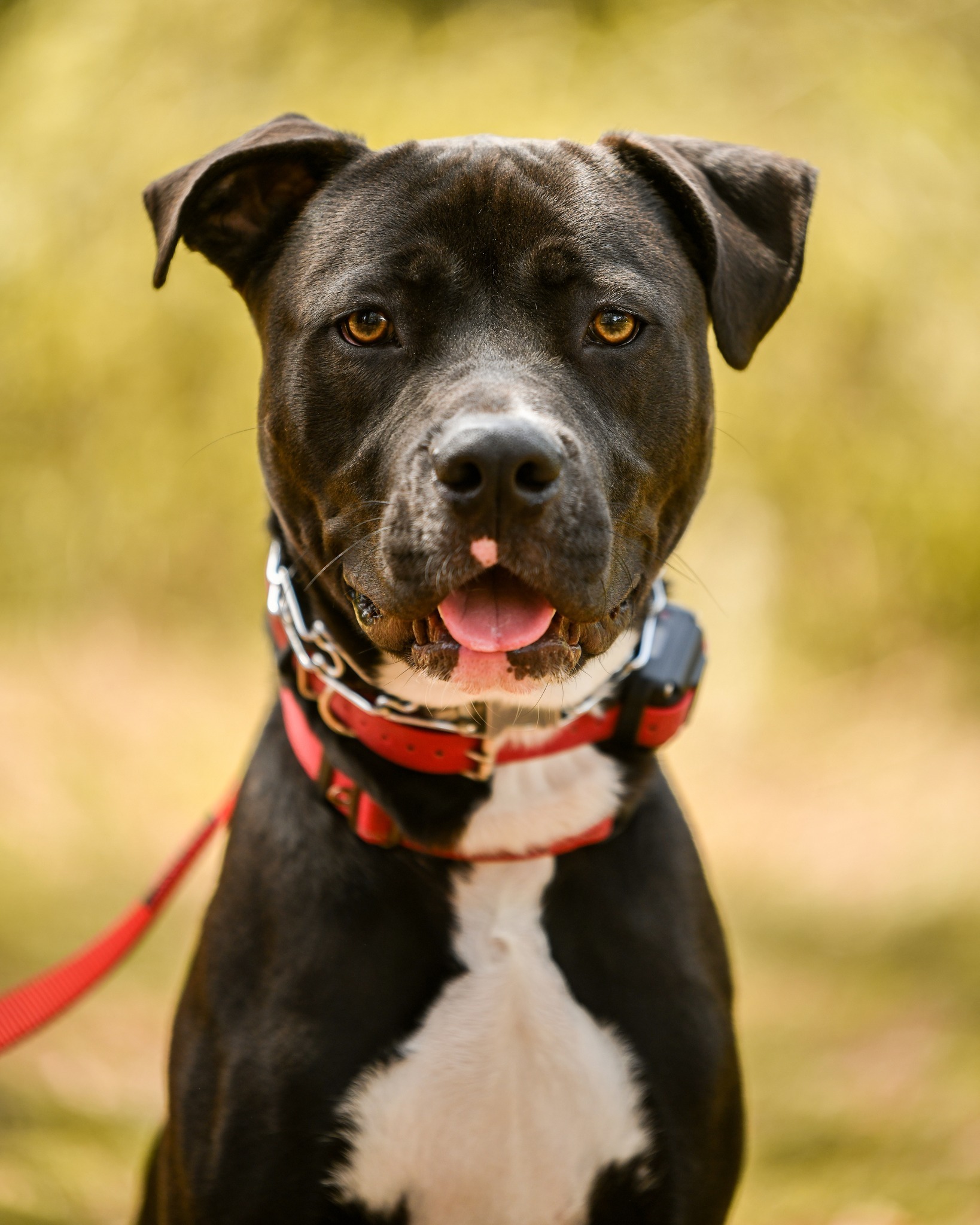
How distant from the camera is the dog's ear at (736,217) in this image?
8.13 ft

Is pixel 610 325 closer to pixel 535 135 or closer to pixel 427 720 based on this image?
pixel 427 720

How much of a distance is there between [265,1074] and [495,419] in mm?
1146

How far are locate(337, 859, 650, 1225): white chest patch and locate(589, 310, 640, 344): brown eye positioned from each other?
3.02 ft

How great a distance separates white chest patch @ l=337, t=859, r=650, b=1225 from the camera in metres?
2.29

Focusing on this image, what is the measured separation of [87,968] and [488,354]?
160cm

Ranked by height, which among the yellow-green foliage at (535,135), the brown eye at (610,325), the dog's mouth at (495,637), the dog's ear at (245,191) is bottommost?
the dog's mouth at (495,637)

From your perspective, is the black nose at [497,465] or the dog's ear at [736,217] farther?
the dog's ear at [736,217]

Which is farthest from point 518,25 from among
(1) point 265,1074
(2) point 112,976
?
(1) point 265,1074

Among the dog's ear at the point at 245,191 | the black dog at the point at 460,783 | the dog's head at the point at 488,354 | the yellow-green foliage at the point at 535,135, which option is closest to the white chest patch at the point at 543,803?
the black dog at the point at 460,783

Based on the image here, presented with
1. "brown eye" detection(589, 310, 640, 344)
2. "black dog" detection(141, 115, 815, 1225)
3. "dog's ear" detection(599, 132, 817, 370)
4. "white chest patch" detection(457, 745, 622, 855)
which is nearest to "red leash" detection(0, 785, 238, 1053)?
"black dog" detection(141, 115, 815, 1225)

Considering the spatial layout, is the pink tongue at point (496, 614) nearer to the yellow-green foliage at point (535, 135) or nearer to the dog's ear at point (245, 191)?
the dog's ear at point (245, 191)

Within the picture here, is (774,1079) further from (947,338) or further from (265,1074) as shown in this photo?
(947,338)

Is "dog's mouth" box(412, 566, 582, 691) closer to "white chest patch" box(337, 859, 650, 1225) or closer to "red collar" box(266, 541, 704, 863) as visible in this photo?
"red collar" box(266, 541, 704, 863)

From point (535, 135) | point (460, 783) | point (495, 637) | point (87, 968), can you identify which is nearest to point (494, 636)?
point (495, 637)
